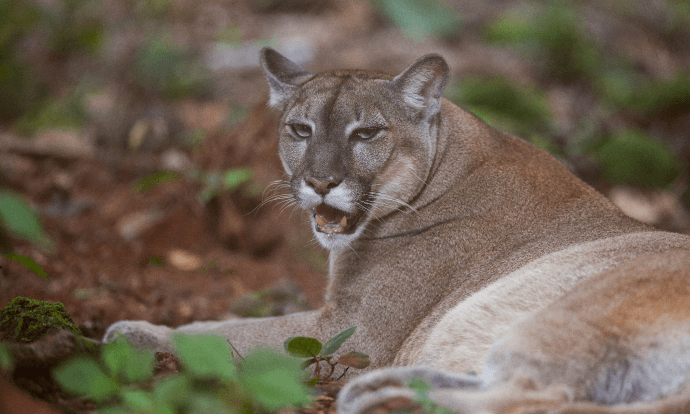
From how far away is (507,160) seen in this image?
16.0 ft

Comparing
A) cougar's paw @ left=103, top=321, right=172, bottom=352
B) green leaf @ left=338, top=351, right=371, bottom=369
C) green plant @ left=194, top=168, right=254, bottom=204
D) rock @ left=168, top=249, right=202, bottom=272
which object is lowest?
rock @ left=168, top=249, right=202, bottom=272

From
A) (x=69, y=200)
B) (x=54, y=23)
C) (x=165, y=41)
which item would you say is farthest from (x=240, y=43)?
(x=69, y=200)

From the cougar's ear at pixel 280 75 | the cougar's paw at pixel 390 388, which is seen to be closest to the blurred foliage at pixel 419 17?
the cougar's paw at pixel 390 388

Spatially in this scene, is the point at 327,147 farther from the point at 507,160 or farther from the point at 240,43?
the point at 240,43

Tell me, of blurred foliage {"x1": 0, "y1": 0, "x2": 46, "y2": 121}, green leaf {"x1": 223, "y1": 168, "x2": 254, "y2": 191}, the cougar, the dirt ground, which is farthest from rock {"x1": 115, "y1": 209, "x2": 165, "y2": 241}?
→ the cougar

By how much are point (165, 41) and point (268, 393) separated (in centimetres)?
1081

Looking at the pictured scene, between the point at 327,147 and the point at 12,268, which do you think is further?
the point at 12,268

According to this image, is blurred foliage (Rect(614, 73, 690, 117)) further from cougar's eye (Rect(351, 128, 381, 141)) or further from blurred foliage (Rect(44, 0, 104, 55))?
blurred foliage (Rect(44, 0, 104, 55))

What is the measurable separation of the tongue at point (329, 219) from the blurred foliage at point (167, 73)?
24.4ft

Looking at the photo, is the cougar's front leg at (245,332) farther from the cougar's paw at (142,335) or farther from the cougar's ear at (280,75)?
the cougar's ear at (280,75)

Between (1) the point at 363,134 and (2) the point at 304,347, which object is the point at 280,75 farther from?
(2) the point at 304,347

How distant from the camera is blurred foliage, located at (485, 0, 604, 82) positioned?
12570 millimetres

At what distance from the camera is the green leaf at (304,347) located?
135 inches

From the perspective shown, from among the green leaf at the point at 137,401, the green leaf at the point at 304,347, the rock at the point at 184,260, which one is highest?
the green leaf at the point at 137,401
